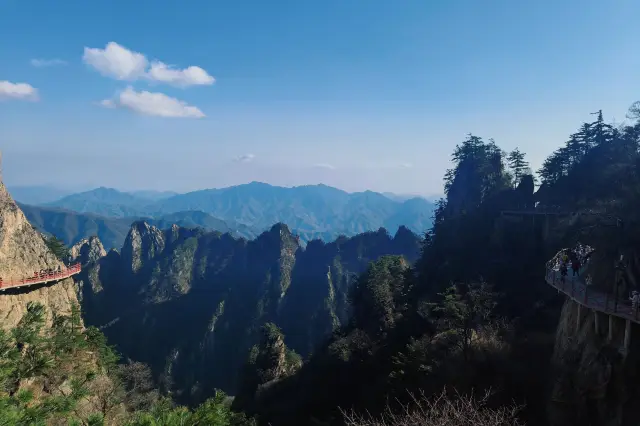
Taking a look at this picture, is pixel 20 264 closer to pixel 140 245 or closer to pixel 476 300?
pixel 476 300

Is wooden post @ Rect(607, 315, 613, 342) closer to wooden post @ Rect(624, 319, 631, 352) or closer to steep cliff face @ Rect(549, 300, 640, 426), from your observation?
steep cliff face @ Rect(549, 300, 640, 426)

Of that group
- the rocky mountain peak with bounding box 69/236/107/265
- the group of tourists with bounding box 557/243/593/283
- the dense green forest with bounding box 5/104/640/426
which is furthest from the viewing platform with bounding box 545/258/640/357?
the rocky mountain peak with bounding box 69/236/107/265

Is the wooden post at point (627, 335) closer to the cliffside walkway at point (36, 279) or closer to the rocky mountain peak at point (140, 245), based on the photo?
the cliffside walkway at point (36, 279)

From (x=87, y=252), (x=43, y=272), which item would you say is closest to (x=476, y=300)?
(x=43, y=272)

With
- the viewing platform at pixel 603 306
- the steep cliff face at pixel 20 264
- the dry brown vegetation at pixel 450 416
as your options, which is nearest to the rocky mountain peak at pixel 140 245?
the steep cliff face at pixel 20 264

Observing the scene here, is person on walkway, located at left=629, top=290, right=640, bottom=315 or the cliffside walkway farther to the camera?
the cliffside walkway

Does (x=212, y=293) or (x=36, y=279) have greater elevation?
(x=36, y=279)
